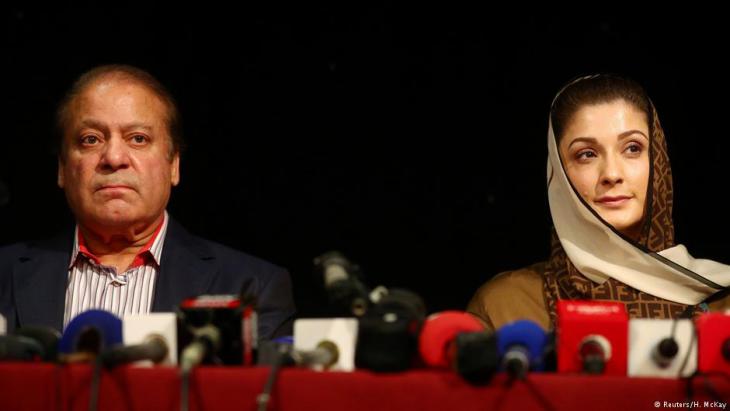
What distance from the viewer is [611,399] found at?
1.43m

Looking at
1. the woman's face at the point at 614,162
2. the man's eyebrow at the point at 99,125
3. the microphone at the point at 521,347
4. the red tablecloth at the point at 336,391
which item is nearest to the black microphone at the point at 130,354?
the red tablecloth at the point at 336,391

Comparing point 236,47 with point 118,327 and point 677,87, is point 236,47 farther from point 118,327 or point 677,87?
point 118,327

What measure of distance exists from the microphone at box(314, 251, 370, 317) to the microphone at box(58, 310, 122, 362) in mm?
381

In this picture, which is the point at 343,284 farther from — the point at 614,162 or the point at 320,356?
the point at 614,162

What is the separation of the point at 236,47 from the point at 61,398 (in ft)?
5.96

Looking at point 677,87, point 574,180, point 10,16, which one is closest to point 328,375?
point 574,180

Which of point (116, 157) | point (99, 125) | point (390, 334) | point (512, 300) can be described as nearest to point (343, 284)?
point (390, 334)

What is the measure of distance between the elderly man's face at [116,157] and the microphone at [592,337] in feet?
4.36

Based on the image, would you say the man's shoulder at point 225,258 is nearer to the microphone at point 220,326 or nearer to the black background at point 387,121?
the black background at point 387,121

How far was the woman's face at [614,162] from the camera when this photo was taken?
2309 mm

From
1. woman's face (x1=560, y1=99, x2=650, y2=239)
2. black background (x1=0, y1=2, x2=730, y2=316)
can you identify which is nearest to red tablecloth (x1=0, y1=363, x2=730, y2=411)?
woman's face (x1=560, y1=99, x2=650, y2=239)

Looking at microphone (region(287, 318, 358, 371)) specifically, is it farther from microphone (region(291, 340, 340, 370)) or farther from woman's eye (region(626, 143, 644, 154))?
woman's eye (region(626, 143, 644, 154))

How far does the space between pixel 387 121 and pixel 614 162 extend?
95 cm

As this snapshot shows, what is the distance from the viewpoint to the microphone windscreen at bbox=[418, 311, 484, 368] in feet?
4.91
